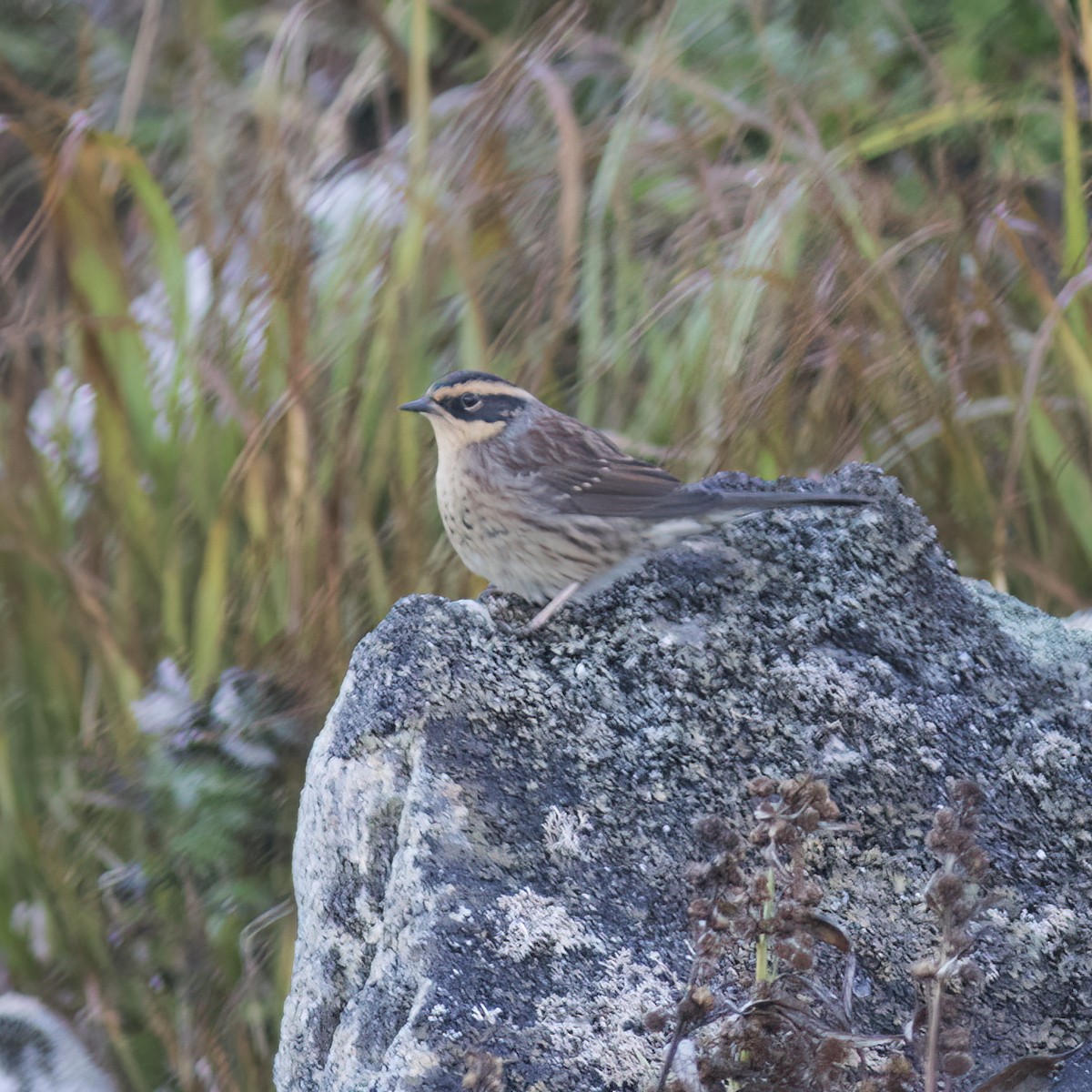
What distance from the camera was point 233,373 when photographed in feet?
13.0

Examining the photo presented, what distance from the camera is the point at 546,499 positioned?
9.74 ft

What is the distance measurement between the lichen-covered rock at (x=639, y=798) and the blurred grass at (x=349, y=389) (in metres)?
1.08

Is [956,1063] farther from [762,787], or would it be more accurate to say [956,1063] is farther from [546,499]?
[546,499]

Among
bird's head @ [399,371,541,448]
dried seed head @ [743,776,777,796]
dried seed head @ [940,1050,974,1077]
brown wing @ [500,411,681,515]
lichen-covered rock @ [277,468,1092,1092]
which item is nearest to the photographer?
dried seed head @ [940,1050,974,1077]

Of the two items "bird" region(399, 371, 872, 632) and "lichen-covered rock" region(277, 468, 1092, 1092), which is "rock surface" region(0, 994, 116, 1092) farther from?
"bird" region(399, 371, 872, 632)

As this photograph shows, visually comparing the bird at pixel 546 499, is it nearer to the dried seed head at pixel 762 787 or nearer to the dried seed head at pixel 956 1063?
the dried seed head at pixel 762 787

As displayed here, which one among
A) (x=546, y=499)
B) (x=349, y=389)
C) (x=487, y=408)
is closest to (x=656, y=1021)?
(x=546, y=499)

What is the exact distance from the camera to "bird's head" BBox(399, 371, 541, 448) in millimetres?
3070

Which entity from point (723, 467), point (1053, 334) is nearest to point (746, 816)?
point (723, 467)

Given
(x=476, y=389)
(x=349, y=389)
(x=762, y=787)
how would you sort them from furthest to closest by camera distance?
(x=349, y=389) → (x=476, y=389) → (x=762, y=787)

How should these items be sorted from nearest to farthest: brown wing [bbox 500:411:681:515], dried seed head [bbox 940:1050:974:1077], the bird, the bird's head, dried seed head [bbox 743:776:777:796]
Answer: dried seed head [bbox 940:1050:974:1077]
dried seed head [bbox 743:776:777:796]
the bird
brown wing [bbox 500:411:681:515]
the bird's head

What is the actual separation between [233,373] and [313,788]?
193cm

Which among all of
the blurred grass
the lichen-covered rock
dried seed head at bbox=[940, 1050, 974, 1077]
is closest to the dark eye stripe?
the blurred grass

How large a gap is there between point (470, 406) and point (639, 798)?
115 centimetres
